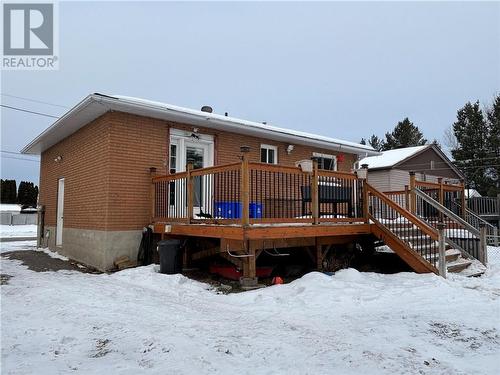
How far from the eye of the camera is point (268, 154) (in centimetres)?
1214

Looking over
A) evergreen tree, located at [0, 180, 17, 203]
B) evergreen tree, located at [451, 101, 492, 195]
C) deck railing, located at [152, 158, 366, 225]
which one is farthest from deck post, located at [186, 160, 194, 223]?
evergreen tree, located at [0, 180, 17, 203]

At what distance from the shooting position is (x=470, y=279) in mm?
7461

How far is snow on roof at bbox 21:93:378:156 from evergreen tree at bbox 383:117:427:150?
98.6ft

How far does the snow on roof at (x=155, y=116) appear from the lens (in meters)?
8.80

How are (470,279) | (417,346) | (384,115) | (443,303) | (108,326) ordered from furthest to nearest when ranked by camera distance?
(384,115)
(470,279)
(443,303)
(108,326)
(417,346)

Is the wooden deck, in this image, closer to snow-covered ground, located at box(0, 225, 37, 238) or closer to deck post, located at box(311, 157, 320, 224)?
deck post, located at box(311, 157, 320, 224)

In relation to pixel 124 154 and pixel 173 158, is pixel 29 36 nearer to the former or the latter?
pixel 124 154

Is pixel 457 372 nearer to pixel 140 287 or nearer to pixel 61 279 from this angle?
pixel 140 287

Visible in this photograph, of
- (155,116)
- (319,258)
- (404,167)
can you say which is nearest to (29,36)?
(155,116)

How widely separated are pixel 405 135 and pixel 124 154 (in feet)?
123

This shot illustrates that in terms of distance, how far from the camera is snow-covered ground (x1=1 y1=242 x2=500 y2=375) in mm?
3635

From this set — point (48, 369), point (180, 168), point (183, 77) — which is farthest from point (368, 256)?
point (183, 77)

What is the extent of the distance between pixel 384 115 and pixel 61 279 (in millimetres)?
63189

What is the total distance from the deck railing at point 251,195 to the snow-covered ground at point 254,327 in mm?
1391
